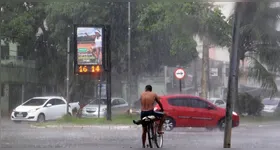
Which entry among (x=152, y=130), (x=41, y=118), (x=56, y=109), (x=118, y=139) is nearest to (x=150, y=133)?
(x=152, y=130)

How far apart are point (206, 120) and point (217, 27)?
338 centimetres

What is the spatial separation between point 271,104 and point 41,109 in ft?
33.4

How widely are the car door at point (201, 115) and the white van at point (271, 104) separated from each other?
5852 millimetres

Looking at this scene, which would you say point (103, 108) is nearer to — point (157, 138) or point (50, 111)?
point (50, 111)

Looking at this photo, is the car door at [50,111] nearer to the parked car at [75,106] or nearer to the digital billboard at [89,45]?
the parked car at [75,106]

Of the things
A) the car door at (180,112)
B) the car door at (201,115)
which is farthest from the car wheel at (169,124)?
the car door at (201,115)

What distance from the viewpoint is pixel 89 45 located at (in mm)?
18406

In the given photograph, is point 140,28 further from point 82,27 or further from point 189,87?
point 189,87

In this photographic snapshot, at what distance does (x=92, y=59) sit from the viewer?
A: 18312 mm

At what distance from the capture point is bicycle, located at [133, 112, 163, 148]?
9609 millimetres

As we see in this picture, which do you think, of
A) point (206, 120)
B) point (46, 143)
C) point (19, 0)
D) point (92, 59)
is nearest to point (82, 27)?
point (92, 59)

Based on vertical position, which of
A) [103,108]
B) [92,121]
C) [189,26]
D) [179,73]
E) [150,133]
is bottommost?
[92,121]

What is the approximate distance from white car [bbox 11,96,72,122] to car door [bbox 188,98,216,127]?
556 cm

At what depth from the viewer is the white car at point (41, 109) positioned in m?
→ 17.4
